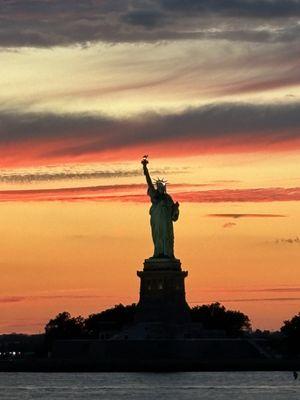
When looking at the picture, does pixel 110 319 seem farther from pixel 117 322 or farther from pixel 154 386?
pixel 154 386

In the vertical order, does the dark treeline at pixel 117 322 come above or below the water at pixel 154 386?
above

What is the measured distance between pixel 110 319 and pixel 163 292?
1393 inches

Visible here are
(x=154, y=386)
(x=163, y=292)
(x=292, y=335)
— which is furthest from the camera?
(x=292, y=335)

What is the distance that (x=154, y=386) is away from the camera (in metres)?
122

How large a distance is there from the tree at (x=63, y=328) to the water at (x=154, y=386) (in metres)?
20.4

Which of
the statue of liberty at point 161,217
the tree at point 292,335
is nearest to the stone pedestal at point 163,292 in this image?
the statue of liberty at point 161,217

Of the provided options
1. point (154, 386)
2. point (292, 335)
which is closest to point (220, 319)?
point (292, 335)

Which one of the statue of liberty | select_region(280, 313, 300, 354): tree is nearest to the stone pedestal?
the statue of liberty

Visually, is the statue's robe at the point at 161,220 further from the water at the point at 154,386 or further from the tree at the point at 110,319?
the tree at the point at 110,319

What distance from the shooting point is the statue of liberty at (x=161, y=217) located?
139 m

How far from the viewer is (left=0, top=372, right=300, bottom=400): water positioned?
11412 cm

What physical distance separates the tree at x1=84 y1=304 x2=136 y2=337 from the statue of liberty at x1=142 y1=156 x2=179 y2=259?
27455 mm

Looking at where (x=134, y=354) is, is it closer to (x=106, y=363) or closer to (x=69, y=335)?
(x=106, y=363)

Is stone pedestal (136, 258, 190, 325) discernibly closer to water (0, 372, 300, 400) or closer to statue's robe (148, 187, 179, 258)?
statue's robe (148, 187, 179, 258)
